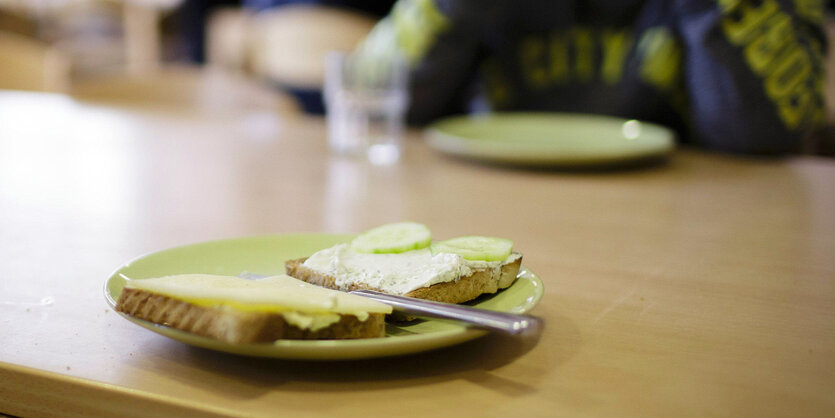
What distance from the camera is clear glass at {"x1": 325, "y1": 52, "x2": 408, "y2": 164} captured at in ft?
3.98

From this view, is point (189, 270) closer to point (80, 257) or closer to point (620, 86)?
point (80, 257)

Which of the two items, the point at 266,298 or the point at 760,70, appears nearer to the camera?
the point at 266,298

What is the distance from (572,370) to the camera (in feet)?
1.36

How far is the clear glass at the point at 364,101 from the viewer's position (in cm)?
121

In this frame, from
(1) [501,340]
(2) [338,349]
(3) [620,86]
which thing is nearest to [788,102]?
(3) [620,86]

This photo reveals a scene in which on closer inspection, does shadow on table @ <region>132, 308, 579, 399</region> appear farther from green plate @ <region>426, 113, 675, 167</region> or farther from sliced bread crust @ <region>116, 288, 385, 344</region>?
green plate @ <region>426, 113, 675, 167</region>

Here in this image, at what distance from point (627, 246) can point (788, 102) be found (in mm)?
755

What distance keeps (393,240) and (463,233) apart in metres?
0.25

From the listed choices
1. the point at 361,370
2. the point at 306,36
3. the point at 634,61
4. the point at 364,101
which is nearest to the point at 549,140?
the point at 364,101

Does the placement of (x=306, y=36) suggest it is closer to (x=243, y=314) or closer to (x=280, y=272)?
(x=280, y=272)

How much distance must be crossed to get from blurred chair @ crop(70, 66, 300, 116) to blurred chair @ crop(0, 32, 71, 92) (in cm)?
8

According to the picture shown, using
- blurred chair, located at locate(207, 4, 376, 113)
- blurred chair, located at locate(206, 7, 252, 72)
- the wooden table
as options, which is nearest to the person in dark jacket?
the wooden table

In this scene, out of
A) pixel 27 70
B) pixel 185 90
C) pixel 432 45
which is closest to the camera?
pixel 432 45

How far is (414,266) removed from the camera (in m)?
0.46
